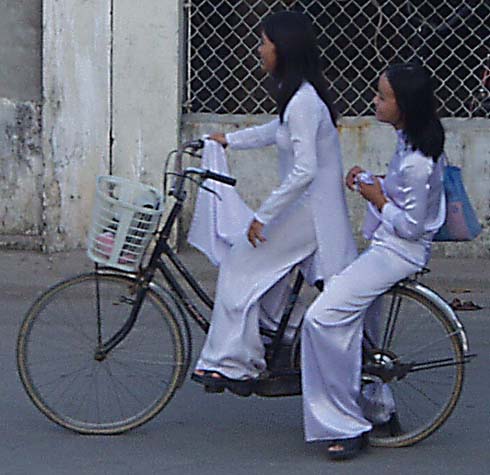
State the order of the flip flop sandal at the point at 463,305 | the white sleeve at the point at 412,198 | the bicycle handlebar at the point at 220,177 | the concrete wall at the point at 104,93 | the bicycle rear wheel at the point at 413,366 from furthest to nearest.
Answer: the concrete wall at the point at 104,93 < the flip flop sandal at the point at 463,305 < the bicycle rear wheel at the point at 413,366 < the bicycle handlebar at the point at 220,177 < the white sleeve at the point at 412,198

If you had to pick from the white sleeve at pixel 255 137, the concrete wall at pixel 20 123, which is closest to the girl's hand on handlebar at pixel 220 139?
the white sleeve at pixel 255 137

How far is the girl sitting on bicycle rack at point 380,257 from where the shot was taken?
5.11 metres

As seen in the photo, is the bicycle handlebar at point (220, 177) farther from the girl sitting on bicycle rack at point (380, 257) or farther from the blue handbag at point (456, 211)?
the blue handbag at point (456, 211)

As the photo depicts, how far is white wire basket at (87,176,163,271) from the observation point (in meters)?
5.14

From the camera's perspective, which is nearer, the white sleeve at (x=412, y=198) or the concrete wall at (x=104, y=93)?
the white sleeve at (x=412, y=198)

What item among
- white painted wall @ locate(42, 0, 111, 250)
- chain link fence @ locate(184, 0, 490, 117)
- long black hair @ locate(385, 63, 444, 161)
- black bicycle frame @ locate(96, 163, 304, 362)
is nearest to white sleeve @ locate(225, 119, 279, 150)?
black bicycle frame @ locate(96, 163, 304, 362)

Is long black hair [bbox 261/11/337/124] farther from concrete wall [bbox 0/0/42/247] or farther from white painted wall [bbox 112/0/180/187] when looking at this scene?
concrete wall [bbox 0/0/42/247]

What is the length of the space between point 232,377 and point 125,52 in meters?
4.08

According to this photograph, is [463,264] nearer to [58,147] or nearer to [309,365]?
[58,147]

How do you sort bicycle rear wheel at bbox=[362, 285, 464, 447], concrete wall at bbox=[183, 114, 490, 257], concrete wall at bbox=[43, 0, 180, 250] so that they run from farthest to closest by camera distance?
concrete wall at bbox=[183, 114, 490, 257] < concrete wall at bbox=[43, 0, 180, 250] < bicycle rear wheel at bbox=[362, 285, 464, 447]

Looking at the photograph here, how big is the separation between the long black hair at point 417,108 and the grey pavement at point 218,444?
1.20 metres

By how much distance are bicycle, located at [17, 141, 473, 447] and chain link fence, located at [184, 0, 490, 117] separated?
12.6 ft

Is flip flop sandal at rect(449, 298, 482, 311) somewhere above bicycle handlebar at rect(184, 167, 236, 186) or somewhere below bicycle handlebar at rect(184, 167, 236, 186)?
below

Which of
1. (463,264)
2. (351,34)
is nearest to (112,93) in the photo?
(351,34)
